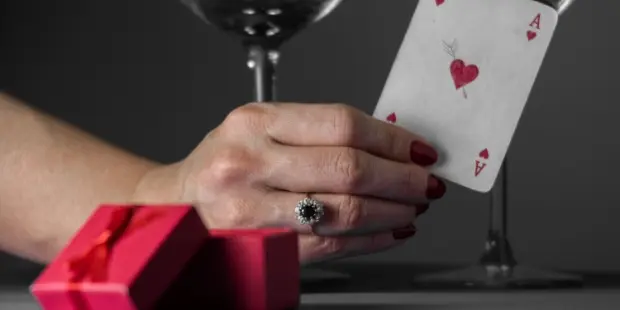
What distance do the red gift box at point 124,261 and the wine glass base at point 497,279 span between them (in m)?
0.32

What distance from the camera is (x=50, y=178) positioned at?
871mm

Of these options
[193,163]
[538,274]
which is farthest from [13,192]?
[538,274]

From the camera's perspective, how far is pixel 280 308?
0.55 meters

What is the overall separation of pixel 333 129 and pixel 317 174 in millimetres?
31

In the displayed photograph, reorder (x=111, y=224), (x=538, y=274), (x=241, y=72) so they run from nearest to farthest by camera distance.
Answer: (x=111, y=224)
(x=538, y=274)
(x=241, y=72)

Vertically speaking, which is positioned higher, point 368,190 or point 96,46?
point 96,46

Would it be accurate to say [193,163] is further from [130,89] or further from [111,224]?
[130,89]

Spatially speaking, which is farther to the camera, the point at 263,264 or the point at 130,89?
the point at 130,89

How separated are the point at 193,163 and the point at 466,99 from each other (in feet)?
0.66

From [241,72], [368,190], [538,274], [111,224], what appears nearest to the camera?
[111,224]

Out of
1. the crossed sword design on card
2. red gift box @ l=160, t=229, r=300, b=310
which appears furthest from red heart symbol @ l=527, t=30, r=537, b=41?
red gift box @ l=160, t=229, r=300, b=310

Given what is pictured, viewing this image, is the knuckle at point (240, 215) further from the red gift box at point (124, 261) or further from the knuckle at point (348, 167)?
the red gift box at point (124, 261)

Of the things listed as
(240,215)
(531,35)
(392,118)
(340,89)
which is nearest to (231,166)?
(240,215)

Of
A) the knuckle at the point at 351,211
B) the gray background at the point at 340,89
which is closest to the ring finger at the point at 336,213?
the knuckle at the point at 351,211
